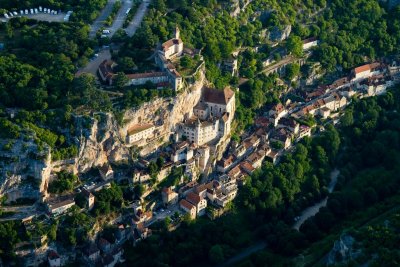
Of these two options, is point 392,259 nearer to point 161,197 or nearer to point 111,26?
point 161,197

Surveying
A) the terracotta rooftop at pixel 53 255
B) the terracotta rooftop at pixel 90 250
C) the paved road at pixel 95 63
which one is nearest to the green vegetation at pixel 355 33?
the paved road at pixel 95 63

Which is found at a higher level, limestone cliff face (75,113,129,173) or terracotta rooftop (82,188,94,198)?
limestone cliff face (75,113,129,173)

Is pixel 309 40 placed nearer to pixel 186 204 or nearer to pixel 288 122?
pixel 288 122

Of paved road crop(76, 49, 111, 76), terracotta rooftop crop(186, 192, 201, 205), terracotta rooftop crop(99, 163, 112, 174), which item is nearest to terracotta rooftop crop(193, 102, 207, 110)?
paved road crop(76, 49, 111, 76)

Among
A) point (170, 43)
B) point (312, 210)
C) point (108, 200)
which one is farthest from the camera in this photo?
point (170, 43)

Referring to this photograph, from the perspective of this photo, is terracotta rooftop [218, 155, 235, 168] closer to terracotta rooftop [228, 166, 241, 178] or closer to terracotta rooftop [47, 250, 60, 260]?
terracotta rooftop [228, 166, 241, 178]

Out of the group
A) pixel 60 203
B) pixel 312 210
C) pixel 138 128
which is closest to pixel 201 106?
pixel 138 128

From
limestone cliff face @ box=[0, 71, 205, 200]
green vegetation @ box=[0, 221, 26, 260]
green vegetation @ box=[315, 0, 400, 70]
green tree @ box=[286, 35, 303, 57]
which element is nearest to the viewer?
green vegetation @ box=[0, 221, 26, 260]
